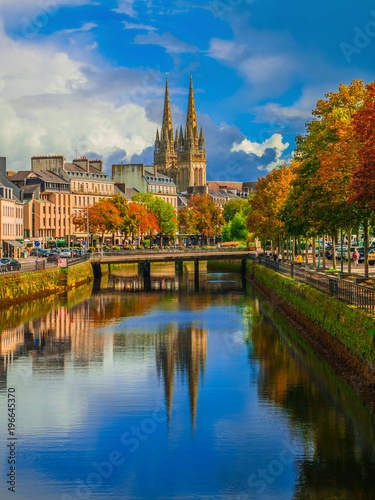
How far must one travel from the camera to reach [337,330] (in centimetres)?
3700

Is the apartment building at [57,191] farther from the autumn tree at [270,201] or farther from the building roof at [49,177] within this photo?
the autumn tree at [270,201]

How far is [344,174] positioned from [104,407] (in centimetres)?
2012

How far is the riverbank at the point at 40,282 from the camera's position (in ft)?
205

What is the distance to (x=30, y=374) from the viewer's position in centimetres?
3662

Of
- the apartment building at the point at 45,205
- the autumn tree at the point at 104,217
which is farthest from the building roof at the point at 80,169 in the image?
the autumn tree at the point at 104,217

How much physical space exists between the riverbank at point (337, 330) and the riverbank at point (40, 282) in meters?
22.2

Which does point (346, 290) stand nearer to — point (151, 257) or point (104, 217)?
point (151, 257)

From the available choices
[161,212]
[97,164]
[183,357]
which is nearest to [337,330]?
[183,357]

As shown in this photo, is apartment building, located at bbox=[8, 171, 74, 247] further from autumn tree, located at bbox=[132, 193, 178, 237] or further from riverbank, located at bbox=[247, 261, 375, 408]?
riverbank, located at bbox=[247, 261, 375, 408]

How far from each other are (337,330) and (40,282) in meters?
41.3

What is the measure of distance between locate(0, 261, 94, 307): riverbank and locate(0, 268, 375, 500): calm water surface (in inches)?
430

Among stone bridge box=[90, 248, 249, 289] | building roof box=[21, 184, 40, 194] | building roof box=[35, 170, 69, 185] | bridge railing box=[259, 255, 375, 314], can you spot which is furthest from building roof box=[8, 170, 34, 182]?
bridge railing box=[259, 255, 375, 314]

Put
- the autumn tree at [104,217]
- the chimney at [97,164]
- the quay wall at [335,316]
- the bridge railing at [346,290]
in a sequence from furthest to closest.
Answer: the chimney at [97,164]
the autumn tree at [104,217]
the bridge railing at [346,290]
the quay wall at [335,316]

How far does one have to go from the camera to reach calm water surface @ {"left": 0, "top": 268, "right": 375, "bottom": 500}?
2242 cm
